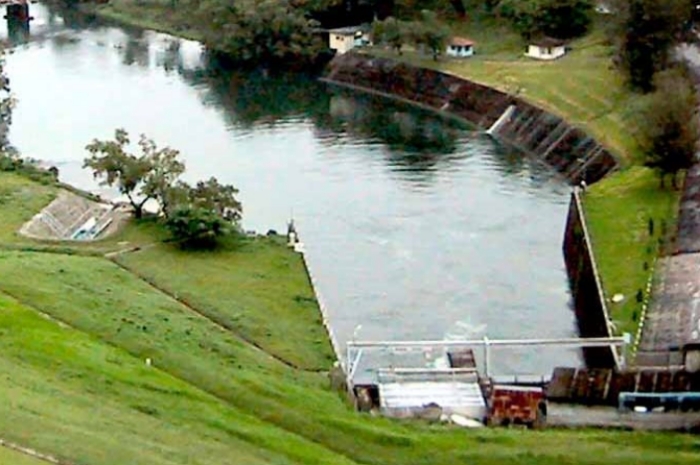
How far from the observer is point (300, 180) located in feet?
155

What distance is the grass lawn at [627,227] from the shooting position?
33256mm

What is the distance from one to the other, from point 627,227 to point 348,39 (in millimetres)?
32757

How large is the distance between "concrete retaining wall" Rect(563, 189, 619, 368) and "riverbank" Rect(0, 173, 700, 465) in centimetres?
612

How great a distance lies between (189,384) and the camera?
2509cm

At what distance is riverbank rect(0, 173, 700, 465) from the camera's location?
2058 centimetres

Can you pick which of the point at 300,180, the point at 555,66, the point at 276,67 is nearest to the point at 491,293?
the point at 300,180

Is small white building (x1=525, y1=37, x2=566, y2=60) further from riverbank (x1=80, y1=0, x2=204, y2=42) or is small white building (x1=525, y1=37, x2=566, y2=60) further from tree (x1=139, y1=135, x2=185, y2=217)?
tree (x1=139, y1=135, x2=185, y2=217)

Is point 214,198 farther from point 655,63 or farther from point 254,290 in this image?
point 655,63

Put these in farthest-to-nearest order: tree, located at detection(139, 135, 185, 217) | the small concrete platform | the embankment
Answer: the embankment → tree, located at detection(139, 135, 185, 217) → the small concrete platform

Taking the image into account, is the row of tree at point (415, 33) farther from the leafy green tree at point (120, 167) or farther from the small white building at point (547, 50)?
the leafy green tree at point (120, 167)

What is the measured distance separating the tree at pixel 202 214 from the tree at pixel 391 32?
27.1m

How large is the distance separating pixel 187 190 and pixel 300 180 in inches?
349

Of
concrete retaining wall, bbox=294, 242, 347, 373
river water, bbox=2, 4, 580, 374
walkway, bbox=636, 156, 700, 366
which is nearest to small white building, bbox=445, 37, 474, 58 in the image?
river water, bbox=2, 4, 580, 374

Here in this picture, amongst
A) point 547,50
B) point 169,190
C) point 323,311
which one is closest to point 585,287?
point 323,311
